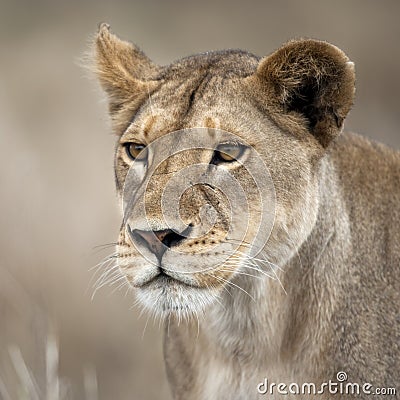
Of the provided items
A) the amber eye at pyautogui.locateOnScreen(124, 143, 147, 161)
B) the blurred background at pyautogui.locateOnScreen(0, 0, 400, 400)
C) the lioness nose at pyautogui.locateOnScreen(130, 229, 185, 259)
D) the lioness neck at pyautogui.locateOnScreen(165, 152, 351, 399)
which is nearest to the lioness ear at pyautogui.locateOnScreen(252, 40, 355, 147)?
the lioness neck at pyautogui.locateOnScreen(165, 152, 351, 399)

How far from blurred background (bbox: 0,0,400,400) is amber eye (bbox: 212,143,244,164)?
1124 millimetres

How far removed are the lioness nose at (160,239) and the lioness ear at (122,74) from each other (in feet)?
3.31

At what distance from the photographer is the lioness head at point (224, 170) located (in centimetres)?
417

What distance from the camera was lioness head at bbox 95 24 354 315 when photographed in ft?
13.7

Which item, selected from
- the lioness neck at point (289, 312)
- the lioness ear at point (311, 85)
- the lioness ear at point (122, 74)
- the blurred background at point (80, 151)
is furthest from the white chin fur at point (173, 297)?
the blurred background at point (80, 151)

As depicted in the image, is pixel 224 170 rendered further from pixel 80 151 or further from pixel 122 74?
pixel 80 151

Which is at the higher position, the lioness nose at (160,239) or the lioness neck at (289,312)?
the lioness nose at (160,239)

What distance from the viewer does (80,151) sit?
11266mm

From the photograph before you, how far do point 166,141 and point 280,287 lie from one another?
34.4 inches

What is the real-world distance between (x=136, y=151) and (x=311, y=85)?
0.86 m

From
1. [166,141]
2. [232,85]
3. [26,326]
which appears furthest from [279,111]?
[26,326]

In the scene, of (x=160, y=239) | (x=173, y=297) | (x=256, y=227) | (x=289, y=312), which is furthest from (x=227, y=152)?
(x=289, y=312)

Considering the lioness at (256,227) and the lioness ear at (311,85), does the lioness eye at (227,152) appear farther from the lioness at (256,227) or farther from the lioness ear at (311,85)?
the lioness ear at (311,85)

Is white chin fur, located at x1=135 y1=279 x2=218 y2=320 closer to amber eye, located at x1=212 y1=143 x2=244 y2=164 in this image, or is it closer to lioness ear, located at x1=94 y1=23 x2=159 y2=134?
amber eye, located at x1=212 y1=143 x2=244 y2=164
